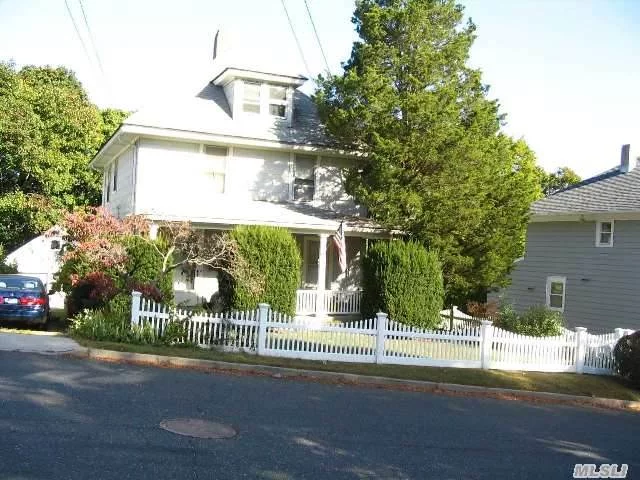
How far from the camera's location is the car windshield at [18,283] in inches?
684

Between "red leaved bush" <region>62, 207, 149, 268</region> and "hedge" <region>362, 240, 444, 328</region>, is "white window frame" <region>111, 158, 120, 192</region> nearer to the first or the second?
"red leaved bush" <region>62, 207, 149, 268</region>

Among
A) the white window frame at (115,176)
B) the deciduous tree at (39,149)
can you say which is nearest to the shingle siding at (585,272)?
the white window frame at (115,176)

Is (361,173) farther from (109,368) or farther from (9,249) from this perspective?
(9,249)

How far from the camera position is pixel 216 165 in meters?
21.2

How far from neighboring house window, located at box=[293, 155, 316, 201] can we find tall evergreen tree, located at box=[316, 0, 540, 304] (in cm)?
154

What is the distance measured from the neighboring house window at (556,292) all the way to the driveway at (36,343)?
1656cm

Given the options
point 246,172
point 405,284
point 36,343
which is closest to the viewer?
point 36,343

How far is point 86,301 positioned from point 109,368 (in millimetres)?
5185

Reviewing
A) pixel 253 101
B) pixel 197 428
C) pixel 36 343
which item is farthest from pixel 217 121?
pixel 197 428

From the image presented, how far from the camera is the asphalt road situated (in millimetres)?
6668

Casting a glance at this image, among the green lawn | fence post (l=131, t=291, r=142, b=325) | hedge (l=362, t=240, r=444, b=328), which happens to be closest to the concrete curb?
the green lawn

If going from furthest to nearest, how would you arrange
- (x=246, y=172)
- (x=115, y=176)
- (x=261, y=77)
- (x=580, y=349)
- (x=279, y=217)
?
(x=115, y=176)
(x=261, y=77)
(x=246, y=172)
(x=279, y=217)
(x=580, y=349)

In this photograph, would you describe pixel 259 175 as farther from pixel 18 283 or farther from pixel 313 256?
pixel 18 283

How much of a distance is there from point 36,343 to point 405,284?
942 centimetres
